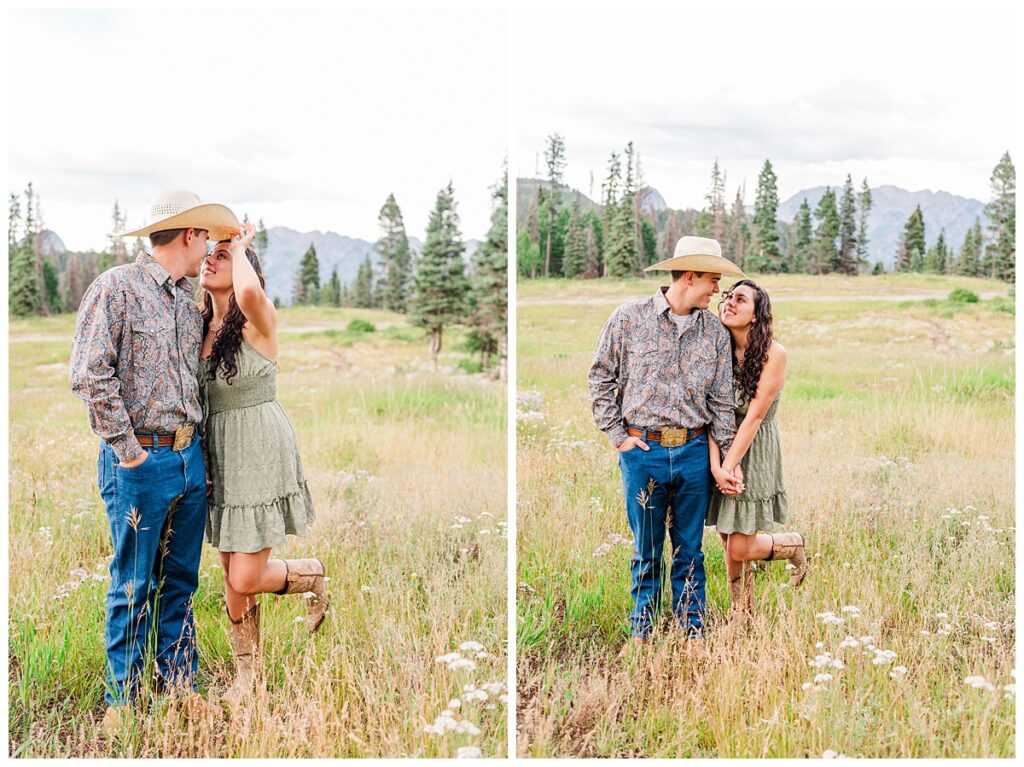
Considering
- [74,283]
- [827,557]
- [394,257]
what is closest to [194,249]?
[827,557]

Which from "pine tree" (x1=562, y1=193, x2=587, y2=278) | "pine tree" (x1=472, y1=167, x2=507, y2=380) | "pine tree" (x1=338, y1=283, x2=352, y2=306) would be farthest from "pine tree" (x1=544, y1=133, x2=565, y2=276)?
"pine tree" (x1=338, y1=283, x2=352, y2=306)

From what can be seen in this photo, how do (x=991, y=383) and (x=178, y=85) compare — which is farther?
(x=178, y=85)

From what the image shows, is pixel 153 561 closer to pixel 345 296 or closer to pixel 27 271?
pixel 27 271

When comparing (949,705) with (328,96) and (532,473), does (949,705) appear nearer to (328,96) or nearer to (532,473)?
(532,473)

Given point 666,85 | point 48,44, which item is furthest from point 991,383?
point 48,44

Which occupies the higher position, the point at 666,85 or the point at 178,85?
the point at 178,85

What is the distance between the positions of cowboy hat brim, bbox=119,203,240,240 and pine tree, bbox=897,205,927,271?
11.5ft

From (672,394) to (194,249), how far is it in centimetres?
167

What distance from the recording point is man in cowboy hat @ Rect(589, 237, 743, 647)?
2.80 metres

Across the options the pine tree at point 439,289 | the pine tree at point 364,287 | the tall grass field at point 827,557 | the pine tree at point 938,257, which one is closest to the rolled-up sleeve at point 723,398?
the tall grass field at point 827,557

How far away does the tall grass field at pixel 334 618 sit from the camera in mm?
2717

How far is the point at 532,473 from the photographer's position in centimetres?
382

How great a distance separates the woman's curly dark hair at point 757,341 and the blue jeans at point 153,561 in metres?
1.91

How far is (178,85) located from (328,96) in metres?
1.12
